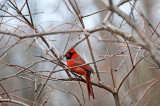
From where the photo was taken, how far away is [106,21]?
91cm

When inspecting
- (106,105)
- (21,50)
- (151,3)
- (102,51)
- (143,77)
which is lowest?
(106,105)

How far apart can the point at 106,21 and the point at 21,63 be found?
7.72 ft

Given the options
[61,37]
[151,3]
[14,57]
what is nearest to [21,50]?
[14,57]

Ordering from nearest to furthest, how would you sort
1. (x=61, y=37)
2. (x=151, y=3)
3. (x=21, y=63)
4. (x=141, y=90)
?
(x=61, y=37)
(x=141, y=90)
(x=21, y=63)
(x=151, y=3)

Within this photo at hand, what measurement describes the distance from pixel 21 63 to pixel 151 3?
2921 millimetres

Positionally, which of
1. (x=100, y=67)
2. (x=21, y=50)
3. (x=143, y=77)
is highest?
(x=21, y=50)

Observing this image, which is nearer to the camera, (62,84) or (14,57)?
(62,84)

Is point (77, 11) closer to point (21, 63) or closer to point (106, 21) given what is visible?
point (106, 21)

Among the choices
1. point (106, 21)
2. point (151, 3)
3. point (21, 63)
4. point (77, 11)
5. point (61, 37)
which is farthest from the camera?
point (151, 3)

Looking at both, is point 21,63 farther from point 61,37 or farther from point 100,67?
point 100,67

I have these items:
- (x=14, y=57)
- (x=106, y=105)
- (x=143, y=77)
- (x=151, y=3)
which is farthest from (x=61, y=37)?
(x=151, y=3)

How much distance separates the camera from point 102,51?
2.87m

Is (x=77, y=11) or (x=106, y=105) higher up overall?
(x=77, y=11)

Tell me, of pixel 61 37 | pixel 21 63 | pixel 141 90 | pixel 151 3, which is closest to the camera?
pixel 61 37
